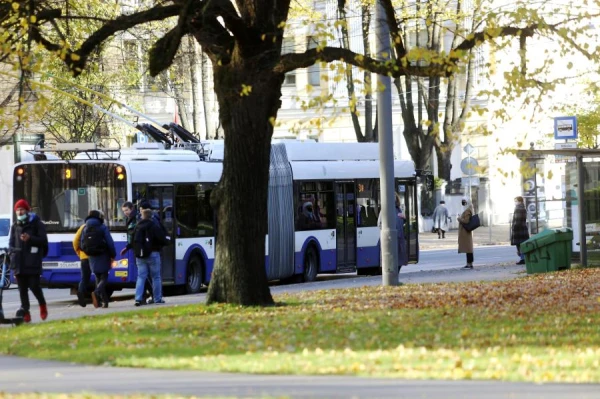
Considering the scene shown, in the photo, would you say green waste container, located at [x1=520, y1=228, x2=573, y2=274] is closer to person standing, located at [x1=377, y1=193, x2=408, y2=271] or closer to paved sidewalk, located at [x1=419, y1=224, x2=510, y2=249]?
person standing, located at [x1=377, y1=193, x2=408, y2=271]

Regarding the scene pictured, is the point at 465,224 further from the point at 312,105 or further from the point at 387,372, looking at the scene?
the point at 387,372

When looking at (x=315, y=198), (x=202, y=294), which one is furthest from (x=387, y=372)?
(x=315, y=198)

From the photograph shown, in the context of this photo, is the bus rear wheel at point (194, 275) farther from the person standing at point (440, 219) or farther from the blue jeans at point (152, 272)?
the person standing at point (440, 219)

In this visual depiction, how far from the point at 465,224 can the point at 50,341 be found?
1798 cm

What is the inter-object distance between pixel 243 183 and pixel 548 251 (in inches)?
454

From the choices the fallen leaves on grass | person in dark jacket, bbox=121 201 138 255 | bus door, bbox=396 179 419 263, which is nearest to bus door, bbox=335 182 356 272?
bus door, bbox=396 179 419 263

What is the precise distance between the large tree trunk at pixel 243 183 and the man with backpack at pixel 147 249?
13.5 feet

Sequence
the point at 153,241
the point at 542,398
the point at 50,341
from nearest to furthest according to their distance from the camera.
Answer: the point at 542,398 < the point at 50,341 < the point at 153,241

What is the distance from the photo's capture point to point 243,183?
787 inches

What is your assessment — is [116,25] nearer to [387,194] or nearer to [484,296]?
[484,296]

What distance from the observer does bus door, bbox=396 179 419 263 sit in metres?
33.7

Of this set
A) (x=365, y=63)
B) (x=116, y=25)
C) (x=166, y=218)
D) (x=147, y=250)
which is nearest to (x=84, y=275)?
(x=147, y=250)

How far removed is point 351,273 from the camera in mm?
35594

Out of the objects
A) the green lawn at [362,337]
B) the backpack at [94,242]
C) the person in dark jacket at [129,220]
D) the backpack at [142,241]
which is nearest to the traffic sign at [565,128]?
the green lawn at [362,337]
